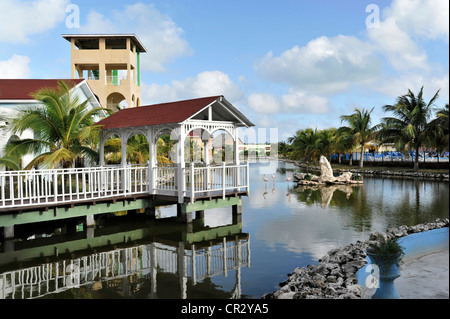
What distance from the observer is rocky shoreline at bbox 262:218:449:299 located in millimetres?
6355

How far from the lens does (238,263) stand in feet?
30.1

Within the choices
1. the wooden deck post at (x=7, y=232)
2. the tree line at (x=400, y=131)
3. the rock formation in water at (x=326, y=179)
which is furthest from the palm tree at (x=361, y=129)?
the wooden deck post at (x=7, y=232)

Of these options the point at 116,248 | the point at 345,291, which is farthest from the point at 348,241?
the point at 116,248

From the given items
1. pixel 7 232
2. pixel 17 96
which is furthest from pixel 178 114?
pixel 17 96

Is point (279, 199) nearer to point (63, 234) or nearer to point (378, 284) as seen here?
point (63, 234)

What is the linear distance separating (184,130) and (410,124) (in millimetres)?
28982

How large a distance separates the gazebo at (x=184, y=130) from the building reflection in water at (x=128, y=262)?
143 centimetres

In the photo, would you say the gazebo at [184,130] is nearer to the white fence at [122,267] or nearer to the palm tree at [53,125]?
the palm tree at [53,125]

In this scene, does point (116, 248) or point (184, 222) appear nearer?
point (116, 248)

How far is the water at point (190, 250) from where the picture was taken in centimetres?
770

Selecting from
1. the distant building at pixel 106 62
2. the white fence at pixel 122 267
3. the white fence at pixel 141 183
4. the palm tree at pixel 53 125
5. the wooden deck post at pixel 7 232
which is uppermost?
the distant building at pixel 106 62

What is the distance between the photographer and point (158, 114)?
14.2m

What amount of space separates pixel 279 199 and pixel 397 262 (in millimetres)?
12944

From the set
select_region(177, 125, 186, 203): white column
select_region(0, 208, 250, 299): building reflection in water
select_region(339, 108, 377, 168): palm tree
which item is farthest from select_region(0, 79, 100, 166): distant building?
select_region(339, 108, 377, 168): palm tree
